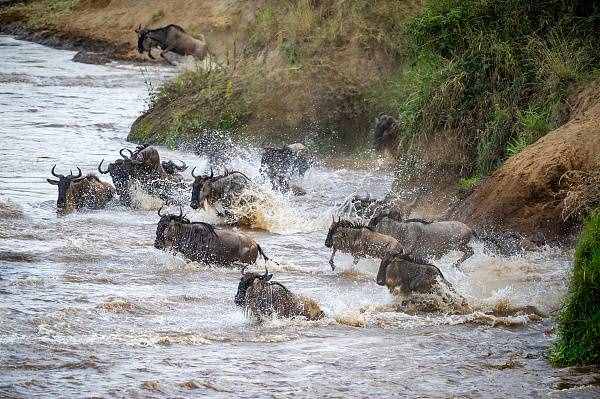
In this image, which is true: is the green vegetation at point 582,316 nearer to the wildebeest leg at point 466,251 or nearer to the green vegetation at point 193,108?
the wildebeest leg at point 466,251

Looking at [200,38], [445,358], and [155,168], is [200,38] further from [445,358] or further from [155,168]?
[445,358]

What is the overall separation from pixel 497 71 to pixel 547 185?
268cm

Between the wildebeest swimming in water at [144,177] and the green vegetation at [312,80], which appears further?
the green vegetation at [312,80]

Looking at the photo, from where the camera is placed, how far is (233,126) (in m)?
18.8

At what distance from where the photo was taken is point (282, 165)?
15.7 meters

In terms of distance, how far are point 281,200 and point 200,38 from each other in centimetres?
1332

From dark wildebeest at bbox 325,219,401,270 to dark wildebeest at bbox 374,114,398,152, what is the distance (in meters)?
4.89

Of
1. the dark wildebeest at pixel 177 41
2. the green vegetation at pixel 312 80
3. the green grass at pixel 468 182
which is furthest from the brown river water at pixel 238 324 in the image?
the dark wildebeest at pixel 177 41

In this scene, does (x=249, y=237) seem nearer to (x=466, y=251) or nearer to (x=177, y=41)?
(x=466, y=251)

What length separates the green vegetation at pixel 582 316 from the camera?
8508mm

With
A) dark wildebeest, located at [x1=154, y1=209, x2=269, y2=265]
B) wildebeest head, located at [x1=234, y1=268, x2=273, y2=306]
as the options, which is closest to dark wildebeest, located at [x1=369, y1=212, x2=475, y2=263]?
dark wildebeest, located at [x1=154, y1=209, x2=269, y2=265]

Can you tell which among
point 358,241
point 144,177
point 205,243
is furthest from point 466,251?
point 144,177

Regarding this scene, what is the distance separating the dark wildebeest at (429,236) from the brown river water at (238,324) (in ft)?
0.74

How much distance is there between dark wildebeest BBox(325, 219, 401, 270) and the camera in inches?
448
